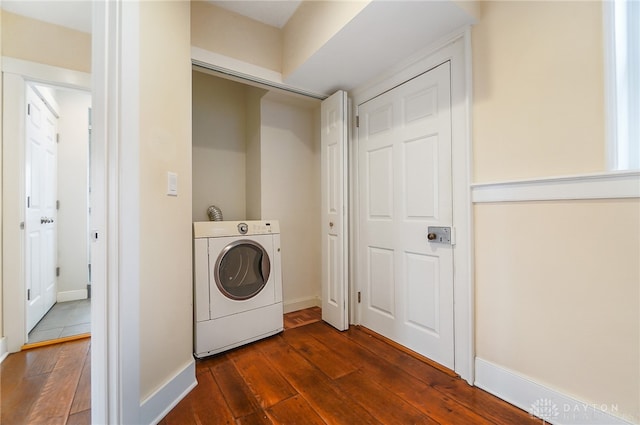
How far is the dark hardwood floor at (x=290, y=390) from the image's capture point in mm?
1286

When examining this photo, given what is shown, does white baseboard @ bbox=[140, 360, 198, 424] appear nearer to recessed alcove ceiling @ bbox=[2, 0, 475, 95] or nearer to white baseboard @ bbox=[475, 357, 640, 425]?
white baseboard @ bbox=[475, 357, 640, 425]

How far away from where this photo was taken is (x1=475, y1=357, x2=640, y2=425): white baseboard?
1089mm

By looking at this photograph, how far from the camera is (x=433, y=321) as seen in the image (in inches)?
69.6

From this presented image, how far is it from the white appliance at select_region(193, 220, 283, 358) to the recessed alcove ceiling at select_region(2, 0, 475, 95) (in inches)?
49.8

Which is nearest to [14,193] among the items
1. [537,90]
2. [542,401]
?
[537,90]

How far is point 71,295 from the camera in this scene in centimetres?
286

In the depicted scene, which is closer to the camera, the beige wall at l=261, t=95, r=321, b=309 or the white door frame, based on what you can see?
the white door frame

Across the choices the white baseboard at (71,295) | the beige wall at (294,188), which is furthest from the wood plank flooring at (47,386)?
the beige wall at (294,188)

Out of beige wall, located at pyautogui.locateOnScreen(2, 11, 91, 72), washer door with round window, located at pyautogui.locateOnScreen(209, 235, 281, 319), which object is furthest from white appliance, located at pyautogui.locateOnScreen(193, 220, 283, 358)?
beige wall, located at pyautogui.locateOnScreen(2, 11, 91, 72)

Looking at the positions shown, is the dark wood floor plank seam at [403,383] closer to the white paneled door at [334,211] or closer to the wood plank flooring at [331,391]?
the wood plank flooring at [331,391]

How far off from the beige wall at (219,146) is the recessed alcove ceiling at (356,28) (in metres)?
0.88

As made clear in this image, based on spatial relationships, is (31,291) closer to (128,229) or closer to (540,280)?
(128,229)

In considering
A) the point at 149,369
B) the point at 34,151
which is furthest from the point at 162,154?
the point at 34,151

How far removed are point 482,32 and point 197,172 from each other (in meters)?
2.40
